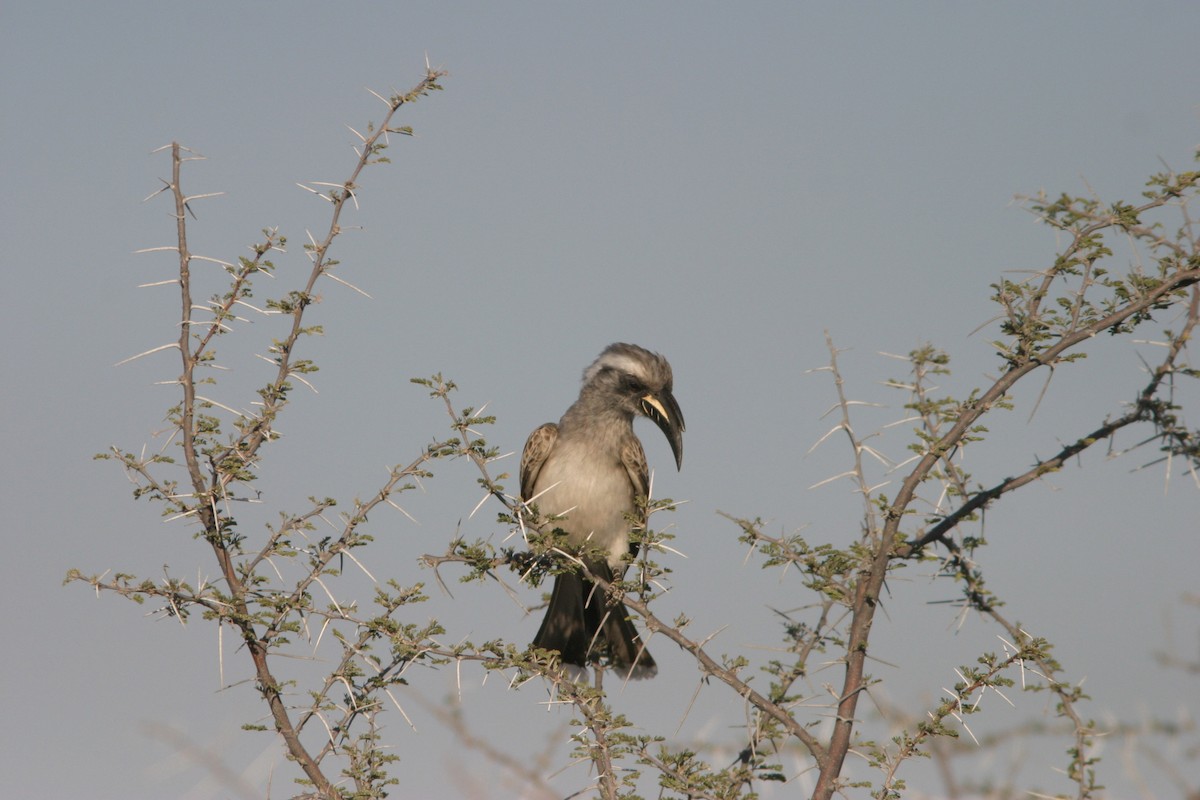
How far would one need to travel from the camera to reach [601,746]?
4871mm

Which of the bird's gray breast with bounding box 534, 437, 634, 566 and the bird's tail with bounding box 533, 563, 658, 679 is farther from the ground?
the bird's gray breast with bounding box 534, 437, 634, 566

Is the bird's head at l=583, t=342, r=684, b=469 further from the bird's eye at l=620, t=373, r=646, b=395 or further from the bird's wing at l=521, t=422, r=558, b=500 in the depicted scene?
the bird's wing at l=521, t=422, r=558, b=500

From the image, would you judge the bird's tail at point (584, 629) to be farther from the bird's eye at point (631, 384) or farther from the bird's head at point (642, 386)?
the bird's eye at point (631, 384)

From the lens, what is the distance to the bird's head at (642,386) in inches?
294

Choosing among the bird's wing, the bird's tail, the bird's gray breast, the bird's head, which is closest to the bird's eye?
the bird's head

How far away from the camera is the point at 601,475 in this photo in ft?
24.4

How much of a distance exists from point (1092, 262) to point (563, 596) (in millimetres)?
3879

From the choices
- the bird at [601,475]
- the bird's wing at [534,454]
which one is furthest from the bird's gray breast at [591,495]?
the bird's wing at [534,454]

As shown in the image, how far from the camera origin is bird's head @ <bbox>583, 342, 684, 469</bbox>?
747cm

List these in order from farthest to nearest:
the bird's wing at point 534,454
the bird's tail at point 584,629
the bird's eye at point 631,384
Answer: the bird's wing at point 534,454
the bird's eye at point 631,384
the bird's tail at point 584,629

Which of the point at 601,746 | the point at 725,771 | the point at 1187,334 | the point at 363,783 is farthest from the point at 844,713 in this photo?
the point at 1187,334

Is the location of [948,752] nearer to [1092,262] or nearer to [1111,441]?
[1111,441]

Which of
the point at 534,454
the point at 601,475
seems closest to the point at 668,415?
the point at 601,475

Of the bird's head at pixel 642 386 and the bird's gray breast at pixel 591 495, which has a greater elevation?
the bird's head at pixel 642 386
